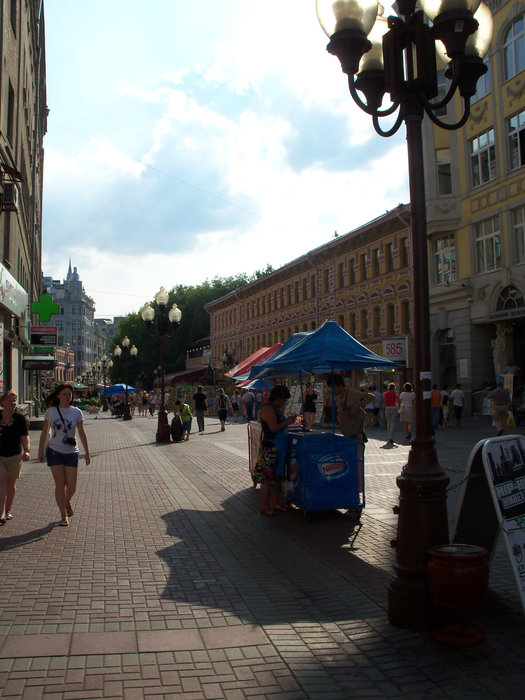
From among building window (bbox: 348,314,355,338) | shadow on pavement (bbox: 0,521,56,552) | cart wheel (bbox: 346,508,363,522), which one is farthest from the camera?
building window (bbox: 348,314,355,338)

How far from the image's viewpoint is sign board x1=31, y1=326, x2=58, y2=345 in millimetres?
28672

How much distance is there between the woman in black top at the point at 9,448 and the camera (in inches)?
314

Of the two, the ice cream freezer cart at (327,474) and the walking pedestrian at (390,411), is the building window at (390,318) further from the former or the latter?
the ice cream freezer cart at (327,474)

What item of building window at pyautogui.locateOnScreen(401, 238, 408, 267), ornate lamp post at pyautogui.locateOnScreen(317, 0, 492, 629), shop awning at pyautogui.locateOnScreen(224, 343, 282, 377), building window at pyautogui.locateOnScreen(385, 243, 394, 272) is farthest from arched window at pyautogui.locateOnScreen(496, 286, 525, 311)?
ornate lamp post at pyautogui.locateOnScreen(317, 0, 492, 629)

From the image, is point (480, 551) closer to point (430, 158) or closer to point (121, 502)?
point (121, 502)

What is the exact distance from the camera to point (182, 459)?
16.0 m

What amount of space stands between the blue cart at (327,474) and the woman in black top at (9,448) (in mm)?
3406

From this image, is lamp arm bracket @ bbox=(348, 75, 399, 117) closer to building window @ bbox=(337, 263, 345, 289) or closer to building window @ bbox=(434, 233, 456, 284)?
building window @ bbox=(434, 233, 456, 284)

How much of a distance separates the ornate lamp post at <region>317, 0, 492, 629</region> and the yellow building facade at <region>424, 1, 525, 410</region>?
21546 mm

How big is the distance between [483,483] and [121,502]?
6.06 meters

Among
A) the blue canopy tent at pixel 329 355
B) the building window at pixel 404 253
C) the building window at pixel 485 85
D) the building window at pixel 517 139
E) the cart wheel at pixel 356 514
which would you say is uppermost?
the building window at pixel 485 85

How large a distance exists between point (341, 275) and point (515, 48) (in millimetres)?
21230

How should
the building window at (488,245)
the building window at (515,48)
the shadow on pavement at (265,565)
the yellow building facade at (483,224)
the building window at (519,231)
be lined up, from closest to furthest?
the shadow on pavement at (265,565)
the building window at (515,48)
the building window at (519,231)
the yellow building facade at (483,224)
the building window at (488,245)

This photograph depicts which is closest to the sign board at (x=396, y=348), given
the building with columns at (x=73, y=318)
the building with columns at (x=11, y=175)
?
the building with columns at (x=11, y=175)
